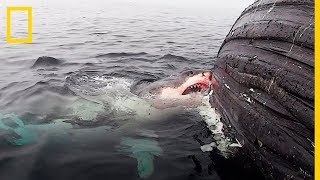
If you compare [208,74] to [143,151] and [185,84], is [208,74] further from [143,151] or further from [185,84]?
[143,151]

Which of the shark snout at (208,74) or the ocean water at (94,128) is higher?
the shark snout at (208,74)

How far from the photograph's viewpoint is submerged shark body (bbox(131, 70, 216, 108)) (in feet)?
17.3

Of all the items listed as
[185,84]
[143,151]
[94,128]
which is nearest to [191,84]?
[185,84]

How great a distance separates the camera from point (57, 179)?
3734mm

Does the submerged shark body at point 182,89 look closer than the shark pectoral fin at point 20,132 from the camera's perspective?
No

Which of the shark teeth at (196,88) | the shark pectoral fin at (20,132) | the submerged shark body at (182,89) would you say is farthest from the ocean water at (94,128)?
the shark teeth at (196,88)

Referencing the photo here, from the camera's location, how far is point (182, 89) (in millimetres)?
5387

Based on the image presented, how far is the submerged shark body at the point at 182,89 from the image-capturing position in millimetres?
5287

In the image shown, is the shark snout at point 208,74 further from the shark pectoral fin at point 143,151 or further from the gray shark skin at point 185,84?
the shark pectoral fin at point 143,151

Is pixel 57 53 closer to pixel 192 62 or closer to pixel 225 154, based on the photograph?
pixel 192 62

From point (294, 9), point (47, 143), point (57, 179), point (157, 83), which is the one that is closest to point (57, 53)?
point (157, 83)

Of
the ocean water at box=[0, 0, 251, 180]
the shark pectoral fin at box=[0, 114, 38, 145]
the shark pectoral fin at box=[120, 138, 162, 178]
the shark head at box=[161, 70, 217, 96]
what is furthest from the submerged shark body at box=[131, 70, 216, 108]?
the shark pectoral fin at box=[0, 114, 38, 145]

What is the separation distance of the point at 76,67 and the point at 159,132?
492 cm

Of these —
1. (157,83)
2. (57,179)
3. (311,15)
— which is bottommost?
(57,179)
